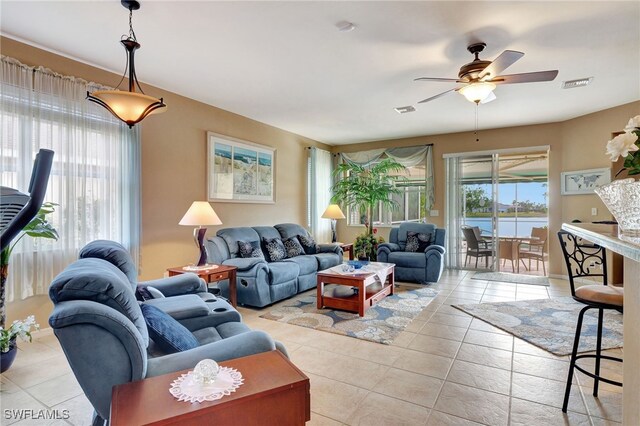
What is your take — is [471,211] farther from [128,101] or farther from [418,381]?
[128,101]

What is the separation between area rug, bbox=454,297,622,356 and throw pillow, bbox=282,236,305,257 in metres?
2.45

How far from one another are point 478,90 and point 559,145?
12.6 feet

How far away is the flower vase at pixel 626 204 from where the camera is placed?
1.18m

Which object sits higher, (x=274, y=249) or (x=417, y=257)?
(x=274, y=249)

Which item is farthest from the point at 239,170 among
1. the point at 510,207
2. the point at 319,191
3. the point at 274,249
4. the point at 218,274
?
the point at 510,207

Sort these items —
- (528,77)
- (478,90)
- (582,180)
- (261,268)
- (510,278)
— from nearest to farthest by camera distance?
(528,77), (478,90), (261,268), (582,180), (510,278)

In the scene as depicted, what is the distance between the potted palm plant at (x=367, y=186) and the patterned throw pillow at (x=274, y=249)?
6.74ft

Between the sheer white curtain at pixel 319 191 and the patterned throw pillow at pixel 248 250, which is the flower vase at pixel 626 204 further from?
the sheer white curtain at pixel 319 191

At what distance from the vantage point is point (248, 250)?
182 inches

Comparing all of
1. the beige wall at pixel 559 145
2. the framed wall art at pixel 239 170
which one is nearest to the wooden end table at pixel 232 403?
the framed wall art at pixel 239 170

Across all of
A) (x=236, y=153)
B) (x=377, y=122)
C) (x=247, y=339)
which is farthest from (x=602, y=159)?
(x=247, y=339)

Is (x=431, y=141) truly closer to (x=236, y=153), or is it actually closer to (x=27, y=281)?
(x=236, y=153)

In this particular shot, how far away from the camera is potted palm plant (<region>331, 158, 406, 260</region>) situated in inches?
269

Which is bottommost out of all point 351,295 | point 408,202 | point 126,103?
point 351,295
